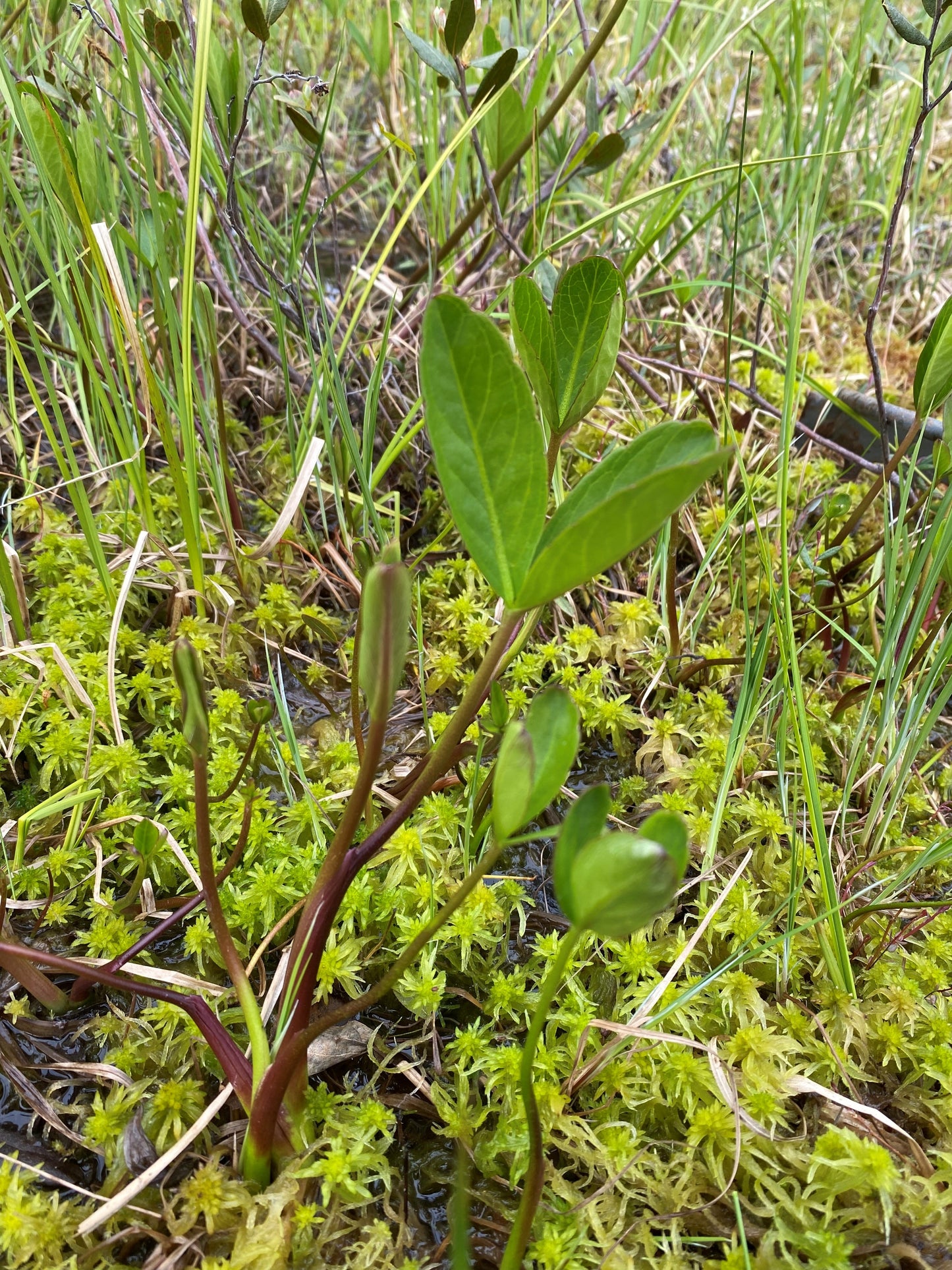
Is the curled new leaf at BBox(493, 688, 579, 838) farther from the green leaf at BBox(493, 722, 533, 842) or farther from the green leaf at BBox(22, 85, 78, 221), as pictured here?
the green leaf at BBox(22, 85, 78, 221)

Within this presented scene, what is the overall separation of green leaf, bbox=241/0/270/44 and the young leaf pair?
107 centimetres

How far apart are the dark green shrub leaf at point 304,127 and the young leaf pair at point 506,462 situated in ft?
3.46

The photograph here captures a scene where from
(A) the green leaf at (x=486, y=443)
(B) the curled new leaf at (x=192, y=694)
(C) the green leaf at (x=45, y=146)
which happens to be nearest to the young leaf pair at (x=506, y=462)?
(A) the green leaf at (x=486, y=443)

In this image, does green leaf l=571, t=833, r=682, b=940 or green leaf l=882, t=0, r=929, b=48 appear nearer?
green leaf l=571, t=833, r=682, b=940

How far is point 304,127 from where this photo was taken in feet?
4.76

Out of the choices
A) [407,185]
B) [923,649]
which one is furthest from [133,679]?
[407,185]

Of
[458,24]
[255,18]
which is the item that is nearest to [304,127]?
[255,18]

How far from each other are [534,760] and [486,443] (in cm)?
27

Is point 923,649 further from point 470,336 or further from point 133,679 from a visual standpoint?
point 133,679

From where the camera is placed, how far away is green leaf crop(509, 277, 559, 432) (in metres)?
0.81

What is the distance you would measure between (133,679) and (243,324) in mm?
864

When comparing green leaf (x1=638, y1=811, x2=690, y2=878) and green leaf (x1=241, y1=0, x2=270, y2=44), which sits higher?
green leaf (x1=241, y1=0, x2=270, y2=44)

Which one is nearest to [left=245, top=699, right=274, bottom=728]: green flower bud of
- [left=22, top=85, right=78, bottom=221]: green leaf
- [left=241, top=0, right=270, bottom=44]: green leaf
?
[left=22, top=85, right=78, bottom=221]: green leaf

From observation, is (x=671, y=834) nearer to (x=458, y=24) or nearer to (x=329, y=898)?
(x=329, y=898)
